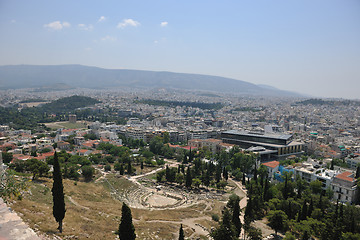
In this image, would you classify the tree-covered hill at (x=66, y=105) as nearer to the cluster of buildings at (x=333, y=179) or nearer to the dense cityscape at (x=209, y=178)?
the dense cityscape at (x=209, y=178)

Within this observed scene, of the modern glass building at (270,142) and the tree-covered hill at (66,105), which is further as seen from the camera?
the tree-covered hill at (66,105)

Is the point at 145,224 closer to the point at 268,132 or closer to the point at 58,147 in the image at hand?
the point at 58,147

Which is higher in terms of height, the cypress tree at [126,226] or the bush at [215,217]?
the cypress tree at [126,226]

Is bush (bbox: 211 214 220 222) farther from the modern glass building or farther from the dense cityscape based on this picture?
the modern glass building

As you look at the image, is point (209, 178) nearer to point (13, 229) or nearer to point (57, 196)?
point (57, 196)

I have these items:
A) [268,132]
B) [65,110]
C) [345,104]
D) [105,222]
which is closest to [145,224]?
[105,222]

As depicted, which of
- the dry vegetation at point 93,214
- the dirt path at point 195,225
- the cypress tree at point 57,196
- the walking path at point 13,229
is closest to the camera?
the walking path at point 13,229

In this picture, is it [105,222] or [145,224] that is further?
[145,224]

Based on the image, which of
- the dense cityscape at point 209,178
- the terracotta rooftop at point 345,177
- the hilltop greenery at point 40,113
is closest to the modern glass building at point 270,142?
the dense cityscape at point 209,178

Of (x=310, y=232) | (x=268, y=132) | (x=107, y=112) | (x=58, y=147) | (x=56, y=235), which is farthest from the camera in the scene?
(x=107, y=112)
